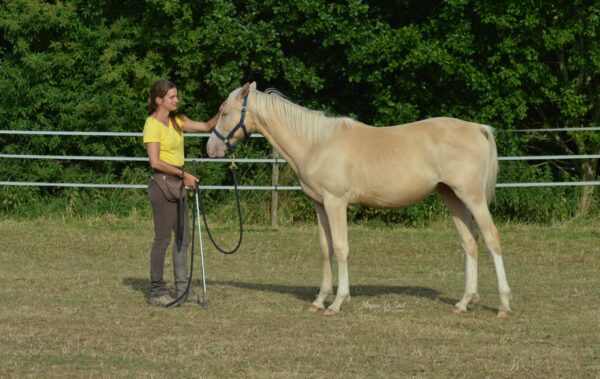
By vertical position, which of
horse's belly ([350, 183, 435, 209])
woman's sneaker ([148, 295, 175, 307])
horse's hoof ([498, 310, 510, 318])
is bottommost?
woman's sneaker ([148, 295, 175, 307])

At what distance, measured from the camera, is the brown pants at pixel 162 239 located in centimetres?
898

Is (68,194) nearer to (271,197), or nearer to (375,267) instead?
(271,197)

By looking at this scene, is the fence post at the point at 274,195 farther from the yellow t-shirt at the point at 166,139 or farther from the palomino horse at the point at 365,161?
the yellow t-shirt at the point at 166,139

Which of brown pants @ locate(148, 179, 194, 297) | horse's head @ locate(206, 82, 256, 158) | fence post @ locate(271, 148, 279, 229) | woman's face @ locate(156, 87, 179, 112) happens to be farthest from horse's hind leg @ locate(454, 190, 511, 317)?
fence post @ locate(271, 148, 279, 229)

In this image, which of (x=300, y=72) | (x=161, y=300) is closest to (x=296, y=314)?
(x=161, y=300)

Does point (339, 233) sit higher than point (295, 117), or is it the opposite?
point (295, 117)

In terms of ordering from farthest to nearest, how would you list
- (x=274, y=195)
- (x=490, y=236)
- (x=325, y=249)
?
1. (x=274, y=195)
2. (x=325, y=249)
3. (x=490, y=236)

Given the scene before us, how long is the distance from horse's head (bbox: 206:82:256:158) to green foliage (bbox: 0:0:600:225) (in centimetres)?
627

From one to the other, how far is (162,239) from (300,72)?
7507 mm

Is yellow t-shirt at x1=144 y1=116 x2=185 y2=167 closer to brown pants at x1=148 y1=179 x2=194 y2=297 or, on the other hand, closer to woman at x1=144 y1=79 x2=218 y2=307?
woman at x1=144 y1=79 x2=218 y2=307

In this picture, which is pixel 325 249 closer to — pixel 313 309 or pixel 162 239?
pixel 313 309

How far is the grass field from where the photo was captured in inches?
266

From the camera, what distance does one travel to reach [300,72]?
52.7ft

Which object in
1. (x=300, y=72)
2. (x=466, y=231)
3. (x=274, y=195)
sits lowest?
(x=274, y=195)
